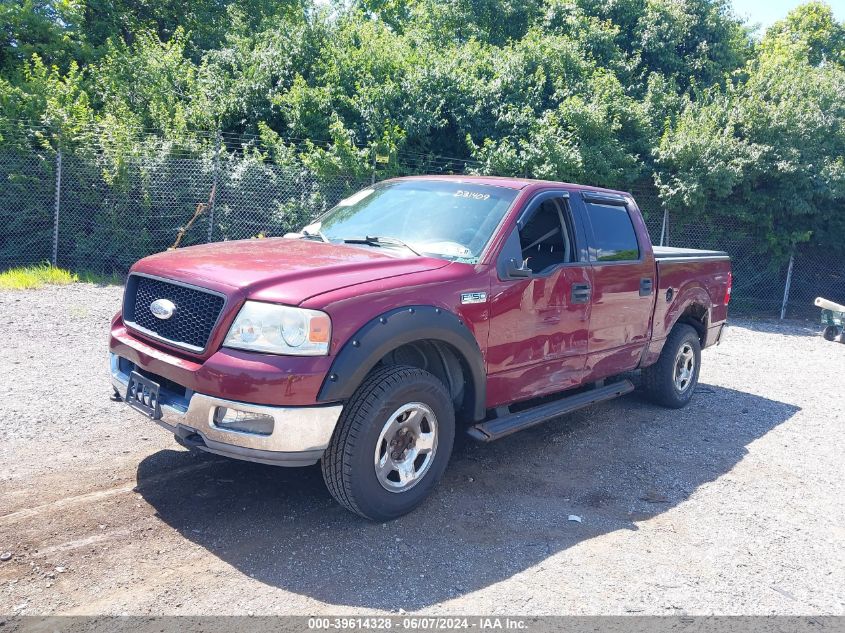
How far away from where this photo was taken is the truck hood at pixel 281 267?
11.8ft

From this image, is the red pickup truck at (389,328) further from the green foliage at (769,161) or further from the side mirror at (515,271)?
the green foliage at (769,161)

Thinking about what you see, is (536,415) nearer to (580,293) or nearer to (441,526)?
(580,293)

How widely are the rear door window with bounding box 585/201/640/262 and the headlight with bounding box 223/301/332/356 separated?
2.71 meters

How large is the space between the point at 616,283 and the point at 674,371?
1.73m

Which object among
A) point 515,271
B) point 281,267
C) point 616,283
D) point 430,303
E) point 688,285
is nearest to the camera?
point 281,267

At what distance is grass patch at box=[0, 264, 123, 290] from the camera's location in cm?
1012

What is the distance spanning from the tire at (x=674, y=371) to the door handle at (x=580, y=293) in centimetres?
187

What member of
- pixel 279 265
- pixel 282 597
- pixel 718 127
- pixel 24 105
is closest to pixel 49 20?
pixel 24 105

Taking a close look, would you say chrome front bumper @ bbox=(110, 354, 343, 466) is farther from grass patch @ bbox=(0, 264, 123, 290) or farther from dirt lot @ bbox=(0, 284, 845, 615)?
grass patch @ bbox=(0, 264, 123, 290)

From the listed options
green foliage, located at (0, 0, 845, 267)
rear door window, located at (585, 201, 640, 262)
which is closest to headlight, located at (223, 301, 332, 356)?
rear door window, located at (585, 201, 640, 262)

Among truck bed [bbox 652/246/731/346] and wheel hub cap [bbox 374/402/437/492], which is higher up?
truck bed [bbox 652/246/731/346]

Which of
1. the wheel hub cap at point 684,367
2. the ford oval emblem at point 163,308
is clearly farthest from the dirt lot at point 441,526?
the ford oval emblem at point 163,308

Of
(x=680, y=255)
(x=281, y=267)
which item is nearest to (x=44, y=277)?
(x=281, y=267)

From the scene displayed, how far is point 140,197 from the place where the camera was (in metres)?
11.7
